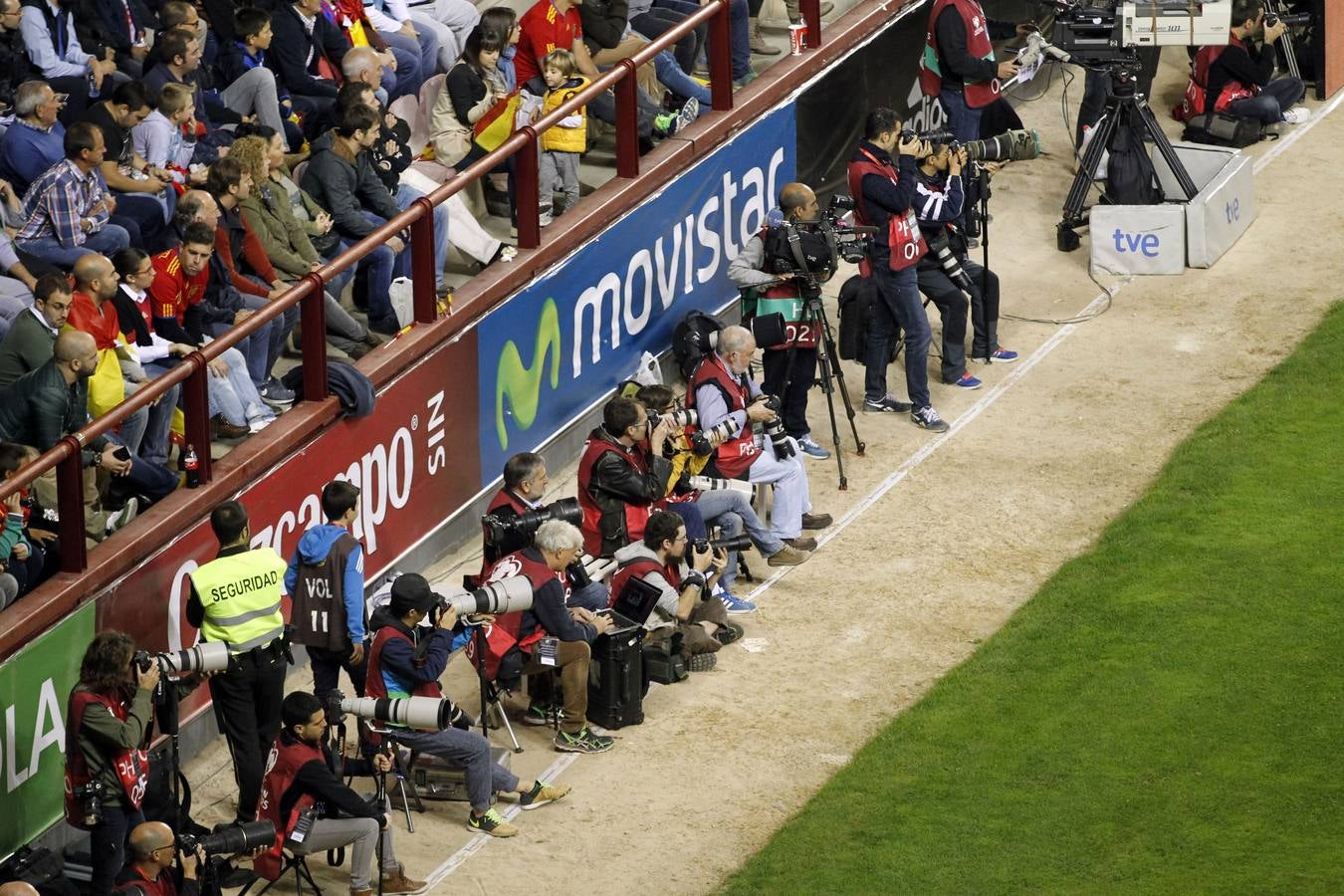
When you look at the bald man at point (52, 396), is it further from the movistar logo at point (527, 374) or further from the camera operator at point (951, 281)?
the camera operator at point (951, 281)

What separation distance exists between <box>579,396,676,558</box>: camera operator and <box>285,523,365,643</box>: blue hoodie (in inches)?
74.2

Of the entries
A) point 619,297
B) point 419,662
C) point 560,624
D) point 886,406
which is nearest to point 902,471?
point 886,406

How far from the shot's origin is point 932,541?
637 inches

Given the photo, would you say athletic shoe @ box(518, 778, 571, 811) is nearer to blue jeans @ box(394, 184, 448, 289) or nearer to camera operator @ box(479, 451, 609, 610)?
camera operator @ box(479, 451, 609, 610)

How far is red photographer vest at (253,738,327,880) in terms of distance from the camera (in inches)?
480

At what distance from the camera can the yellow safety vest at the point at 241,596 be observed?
1278 cm

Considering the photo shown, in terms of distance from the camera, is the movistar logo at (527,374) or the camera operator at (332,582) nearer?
the camera operator at (332,582)

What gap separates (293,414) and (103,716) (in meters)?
3.09

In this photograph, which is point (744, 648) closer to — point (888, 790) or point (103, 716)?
point (888, 790)

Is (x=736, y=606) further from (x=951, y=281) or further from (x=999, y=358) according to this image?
(x=999, y=358)

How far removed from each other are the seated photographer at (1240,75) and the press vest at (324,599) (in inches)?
444

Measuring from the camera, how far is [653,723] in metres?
14.2

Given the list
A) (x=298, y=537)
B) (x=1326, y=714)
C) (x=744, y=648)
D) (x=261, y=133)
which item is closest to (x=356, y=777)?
(x=298, y=537)

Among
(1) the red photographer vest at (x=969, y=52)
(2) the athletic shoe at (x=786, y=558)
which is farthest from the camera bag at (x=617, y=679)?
(1) the red photographer vest at (x=969, y=52)
